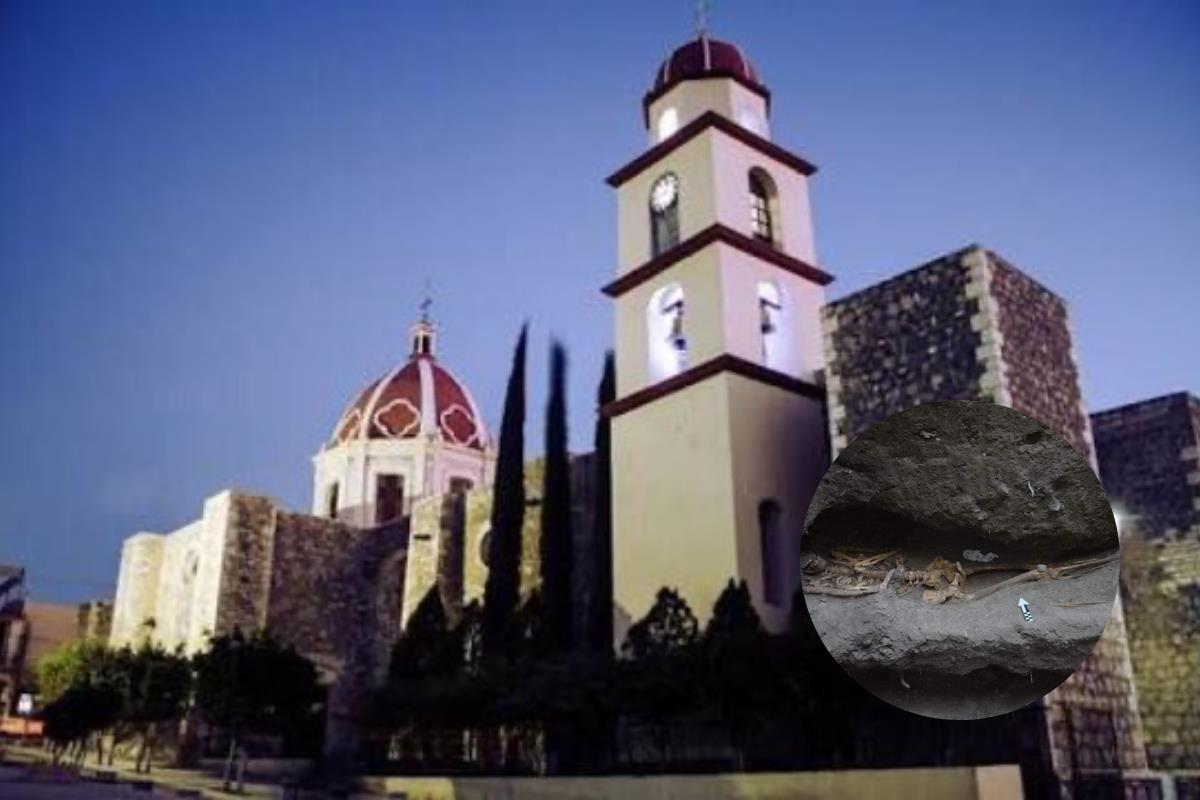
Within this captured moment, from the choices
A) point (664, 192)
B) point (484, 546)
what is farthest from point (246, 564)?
point (664, 192)

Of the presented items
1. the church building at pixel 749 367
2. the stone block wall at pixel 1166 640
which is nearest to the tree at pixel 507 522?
the church building at pixel 749 367

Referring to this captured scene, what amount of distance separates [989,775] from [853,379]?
243 inches

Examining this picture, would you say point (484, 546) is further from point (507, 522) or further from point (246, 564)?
point (246, 564)

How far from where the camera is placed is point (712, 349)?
1476 centimetres

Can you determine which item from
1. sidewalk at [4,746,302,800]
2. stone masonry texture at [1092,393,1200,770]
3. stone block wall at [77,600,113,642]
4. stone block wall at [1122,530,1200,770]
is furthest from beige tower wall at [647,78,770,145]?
stone block wall at [77,600,113,642]

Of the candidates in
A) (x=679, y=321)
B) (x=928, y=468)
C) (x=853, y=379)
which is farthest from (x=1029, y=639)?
(x=679, y=321)

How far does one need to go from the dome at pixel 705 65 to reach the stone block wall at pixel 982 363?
542 centimetres

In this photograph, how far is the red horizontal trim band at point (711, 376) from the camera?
14404 mm

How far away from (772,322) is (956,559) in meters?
12.9

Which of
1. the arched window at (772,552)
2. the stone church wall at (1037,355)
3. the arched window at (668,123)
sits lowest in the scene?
the arched window at (772,552)

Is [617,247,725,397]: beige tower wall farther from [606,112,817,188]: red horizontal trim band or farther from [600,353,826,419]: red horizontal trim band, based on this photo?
[606,112,817,188]: red horizontal trim band

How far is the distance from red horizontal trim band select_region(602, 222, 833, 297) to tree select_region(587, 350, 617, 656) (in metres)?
1.74

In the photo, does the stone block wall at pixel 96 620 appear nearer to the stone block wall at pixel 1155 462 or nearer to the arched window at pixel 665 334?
the arched window at pixel 665 334

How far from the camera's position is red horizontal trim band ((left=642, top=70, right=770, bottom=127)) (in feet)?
55.9
